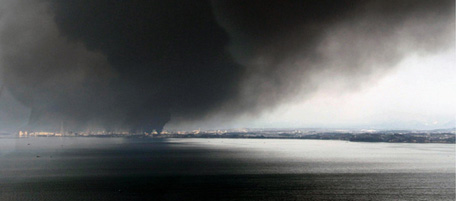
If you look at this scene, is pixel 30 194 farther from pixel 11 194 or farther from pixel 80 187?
pixel 80 187

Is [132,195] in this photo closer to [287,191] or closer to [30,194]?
[30,194]

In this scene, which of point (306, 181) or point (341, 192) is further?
point (306, 181)

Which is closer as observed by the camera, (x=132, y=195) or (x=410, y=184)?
(x=132, y=195)

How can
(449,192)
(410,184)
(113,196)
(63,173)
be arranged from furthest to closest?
1. (63,173)
2. (410,184)
3. (449,192)
4. (113,196)

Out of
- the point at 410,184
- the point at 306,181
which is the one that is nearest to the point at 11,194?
the point at 306,181

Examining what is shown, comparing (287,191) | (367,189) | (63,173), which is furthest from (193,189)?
(63,173)

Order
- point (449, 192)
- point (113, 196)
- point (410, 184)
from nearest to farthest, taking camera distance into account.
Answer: point (113, 196) → point (449, 192) → point (410, 184)

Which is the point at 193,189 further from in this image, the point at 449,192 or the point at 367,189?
the point at 449,192

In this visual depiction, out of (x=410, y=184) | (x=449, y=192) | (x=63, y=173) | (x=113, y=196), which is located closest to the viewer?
(x=113, y=196)
